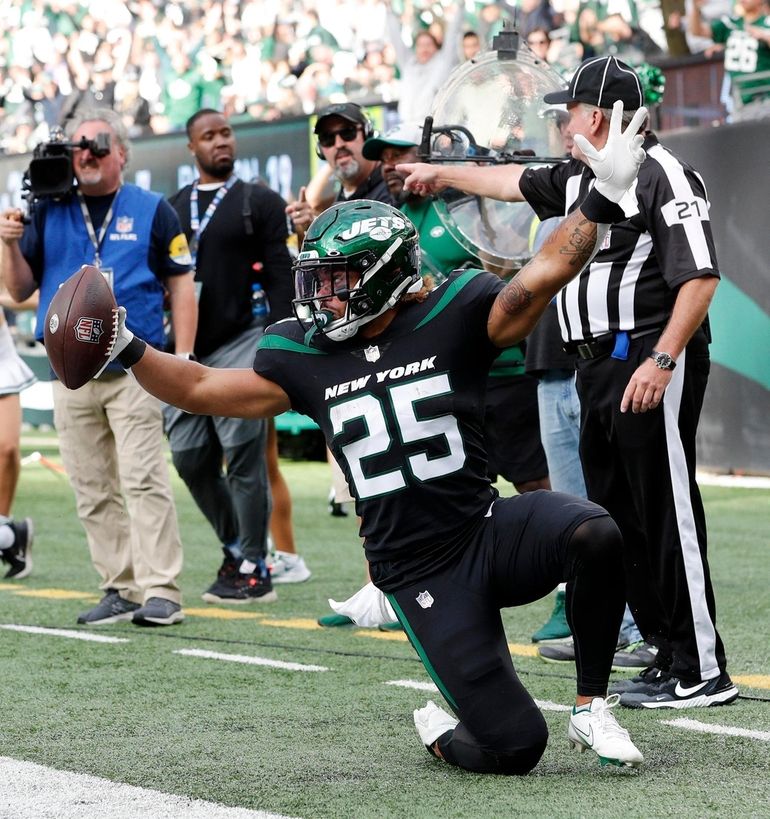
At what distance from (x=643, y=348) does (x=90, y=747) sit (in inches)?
77.7

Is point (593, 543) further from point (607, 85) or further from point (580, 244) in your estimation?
point (607, 85)

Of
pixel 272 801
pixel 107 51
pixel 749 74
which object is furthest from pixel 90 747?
pixel 107 51

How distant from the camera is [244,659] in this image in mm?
5285

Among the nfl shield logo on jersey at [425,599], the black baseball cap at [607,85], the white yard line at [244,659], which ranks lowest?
the white yard line at [244,659]

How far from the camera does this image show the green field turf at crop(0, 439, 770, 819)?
344 cm

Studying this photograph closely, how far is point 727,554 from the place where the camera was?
7.84 metres

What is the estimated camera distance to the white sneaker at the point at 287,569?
727 centimetres

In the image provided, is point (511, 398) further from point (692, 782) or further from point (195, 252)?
point (692, 782)

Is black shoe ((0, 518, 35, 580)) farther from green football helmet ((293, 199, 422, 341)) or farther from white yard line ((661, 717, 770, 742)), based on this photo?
white yard line ((661, 717, 770, 742))

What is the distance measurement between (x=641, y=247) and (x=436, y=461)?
3.69 ft

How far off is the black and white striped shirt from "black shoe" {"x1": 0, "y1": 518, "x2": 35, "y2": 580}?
364 centimetres

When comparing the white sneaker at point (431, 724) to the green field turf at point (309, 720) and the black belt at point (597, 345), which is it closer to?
the green field turf at point (309, 720)

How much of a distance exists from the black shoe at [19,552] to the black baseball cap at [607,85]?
4033mm

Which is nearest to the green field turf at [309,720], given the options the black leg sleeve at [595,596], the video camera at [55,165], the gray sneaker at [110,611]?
the gray sneaker at [110,611]
